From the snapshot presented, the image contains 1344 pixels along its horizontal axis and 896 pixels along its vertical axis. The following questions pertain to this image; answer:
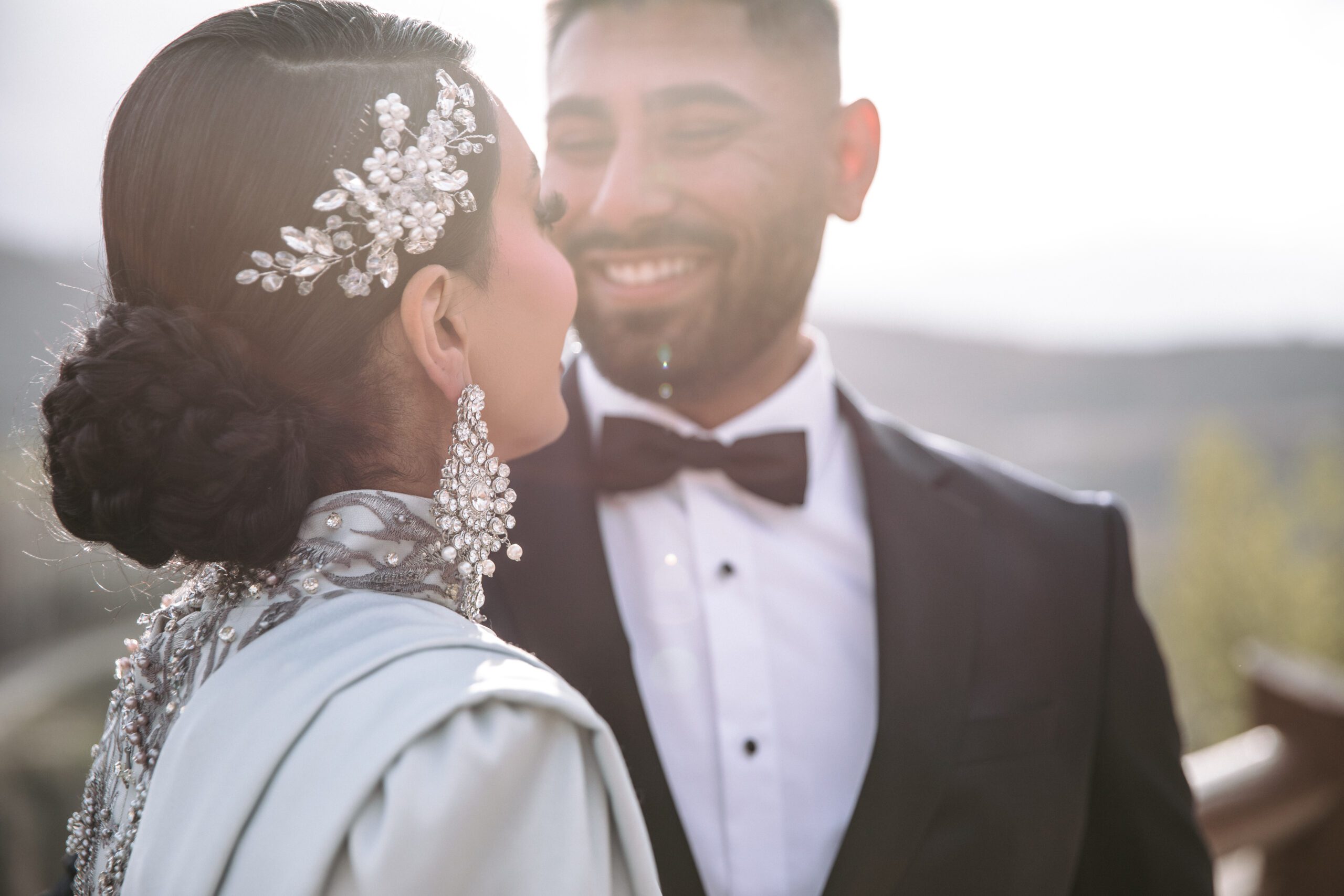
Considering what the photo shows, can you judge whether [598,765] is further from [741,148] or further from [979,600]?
[741,148]

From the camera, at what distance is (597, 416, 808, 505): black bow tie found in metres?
2.02

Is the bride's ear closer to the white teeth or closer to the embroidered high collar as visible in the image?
the embroidered high collar

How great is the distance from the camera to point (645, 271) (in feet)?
6.72

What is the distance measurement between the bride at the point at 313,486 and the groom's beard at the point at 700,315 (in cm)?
71

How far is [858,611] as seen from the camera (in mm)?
2121

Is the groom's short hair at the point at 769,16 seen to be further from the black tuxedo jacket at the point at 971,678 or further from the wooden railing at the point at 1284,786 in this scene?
the wooden railing at the point at 1284,786

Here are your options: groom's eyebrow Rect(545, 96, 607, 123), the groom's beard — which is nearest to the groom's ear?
the groom's beard

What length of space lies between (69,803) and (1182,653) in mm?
36256

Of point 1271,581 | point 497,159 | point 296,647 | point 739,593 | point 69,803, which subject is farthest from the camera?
point 1271,581

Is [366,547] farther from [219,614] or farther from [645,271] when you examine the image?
Answer: [645,271]

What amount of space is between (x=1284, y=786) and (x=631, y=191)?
9.40 feet

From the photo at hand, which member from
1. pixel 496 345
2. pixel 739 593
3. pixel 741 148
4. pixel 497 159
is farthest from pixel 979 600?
pixel 497 159

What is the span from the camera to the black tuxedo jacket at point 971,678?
178 cm

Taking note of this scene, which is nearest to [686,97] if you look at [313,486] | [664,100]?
[664,100]
